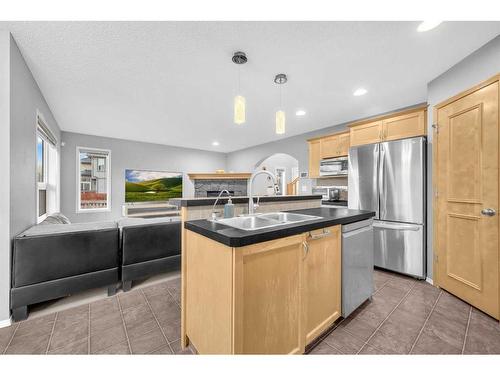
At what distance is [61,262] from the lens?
1884 mm

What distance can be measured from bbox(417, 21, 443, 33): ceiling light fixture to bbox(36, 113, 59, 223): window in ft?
14.0

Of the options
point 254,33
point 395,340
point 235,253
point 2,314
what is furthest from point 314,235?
point 2,314

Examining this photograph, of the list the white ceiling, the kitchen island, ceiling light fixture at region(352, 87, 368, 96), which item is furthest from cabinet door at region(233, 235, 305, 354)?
ceiling light fixture at region(352, 87, 368, 96)

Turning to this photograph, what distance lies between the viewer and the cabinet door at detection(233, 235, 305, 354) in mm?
997

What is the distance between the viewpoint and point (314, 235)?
4.41 feet

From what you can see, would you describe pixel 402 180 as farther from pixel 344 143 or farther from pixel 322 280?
pixel 322 280

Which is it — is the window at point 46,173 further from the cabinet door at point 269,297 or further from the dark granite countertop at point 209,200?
the cabinet door at point 269,297

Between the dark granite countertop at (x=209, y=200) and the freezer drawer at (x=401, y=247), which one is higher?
the dark granite countertop at (x=209, y=200)

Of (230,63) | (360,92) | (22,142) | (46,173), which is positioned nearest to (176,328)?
(22,142)

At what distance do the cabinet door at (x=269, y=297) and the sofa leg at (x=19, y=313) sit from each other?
1990mm

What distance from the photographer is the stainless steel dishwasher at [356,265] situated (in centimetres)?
162

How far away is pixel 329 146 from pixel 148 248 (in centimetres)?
342

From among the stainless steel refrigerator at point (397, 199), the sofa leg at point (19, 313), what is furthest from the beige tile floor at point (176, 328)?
the stainless steel refrigerator at point (397, 199)
